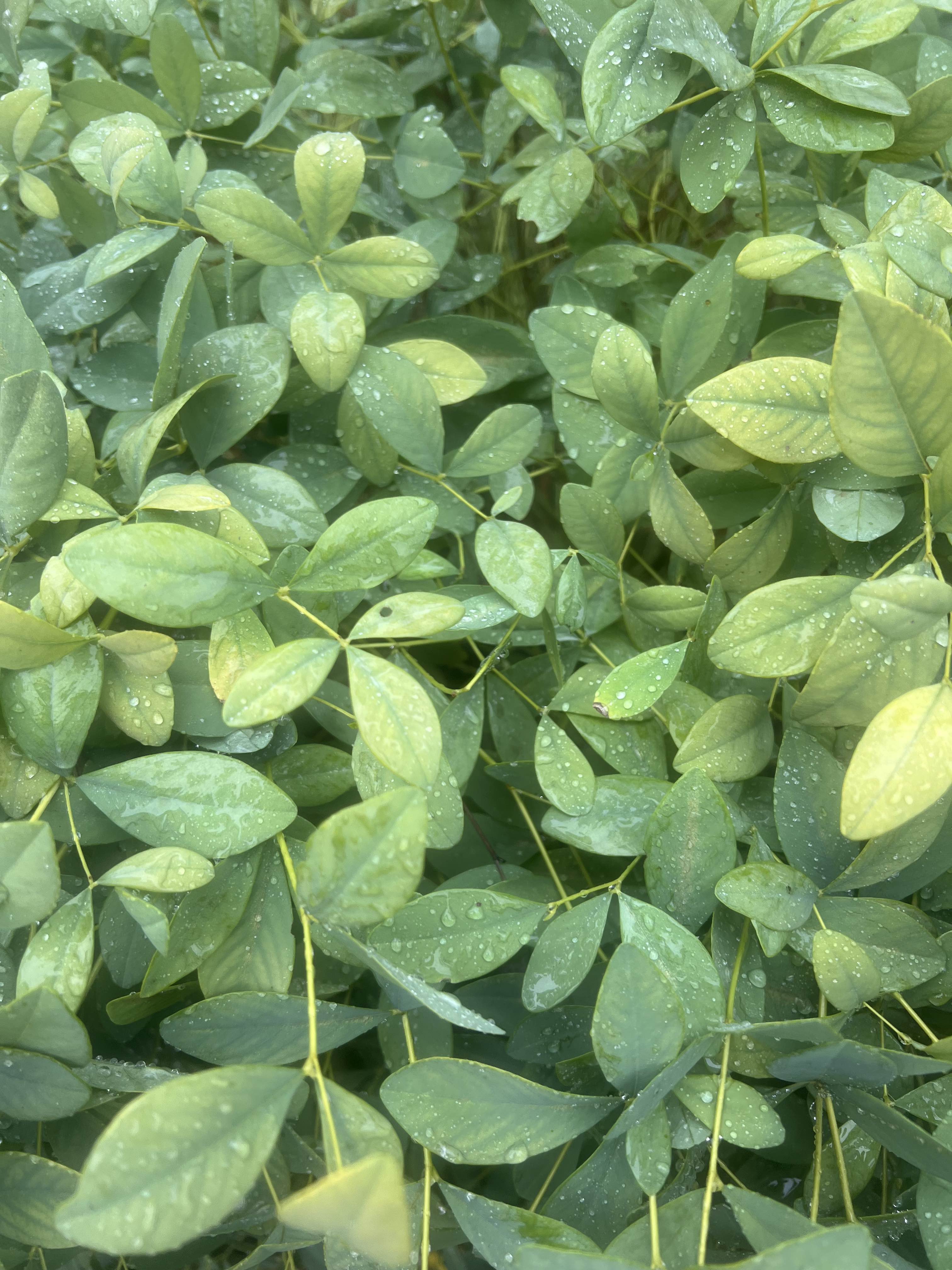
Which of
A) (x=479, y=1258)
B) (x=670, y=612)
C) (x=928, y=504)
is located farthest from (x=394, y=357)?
(x=479, y=1258)

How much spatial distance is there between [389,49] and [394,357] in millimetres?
479

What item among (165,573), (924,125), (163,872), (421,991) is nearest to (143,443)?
(165,573)

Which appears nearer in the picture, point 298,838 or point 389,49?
point 298,838

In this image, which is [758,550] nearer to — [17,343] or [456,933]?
[456,933]

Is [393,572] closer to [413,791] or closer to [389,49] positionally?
[413,791]

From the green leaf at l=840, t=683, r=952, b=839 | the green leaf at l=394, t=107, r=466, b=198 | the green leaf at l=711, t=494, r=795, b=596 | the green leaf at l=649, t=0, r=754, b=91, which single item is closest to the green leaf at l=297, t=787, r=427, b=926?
the green leaf at l=840, t=683, r=952, b=839

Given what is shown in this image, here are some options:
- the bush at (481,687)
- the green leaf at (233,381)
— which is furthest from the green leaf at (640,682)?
the green leaf at (233,381)

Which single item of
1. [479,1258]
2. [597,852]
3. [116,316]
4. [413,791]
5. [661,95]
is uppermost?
[661,95]

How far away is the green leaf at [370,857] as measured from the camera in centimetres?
43

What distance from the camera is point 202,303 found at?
28.2 inches

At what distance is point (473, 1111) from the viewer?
0.51m

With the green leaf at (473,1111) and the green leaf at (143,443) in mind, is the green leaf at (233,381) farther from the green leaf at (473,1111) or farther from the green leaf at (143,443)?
the green leaf at (473,1111)

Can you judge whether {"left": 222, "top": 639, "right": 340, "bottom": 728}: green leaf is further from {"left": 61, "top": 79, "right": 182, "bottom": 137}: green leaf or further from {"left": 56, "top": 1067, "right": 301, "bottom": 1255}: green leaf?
{"left": 61, "top": 79, "right": 182, "bottom": 137}: green leaf

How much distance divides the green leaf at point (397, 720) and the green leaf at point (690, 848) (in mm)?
165
